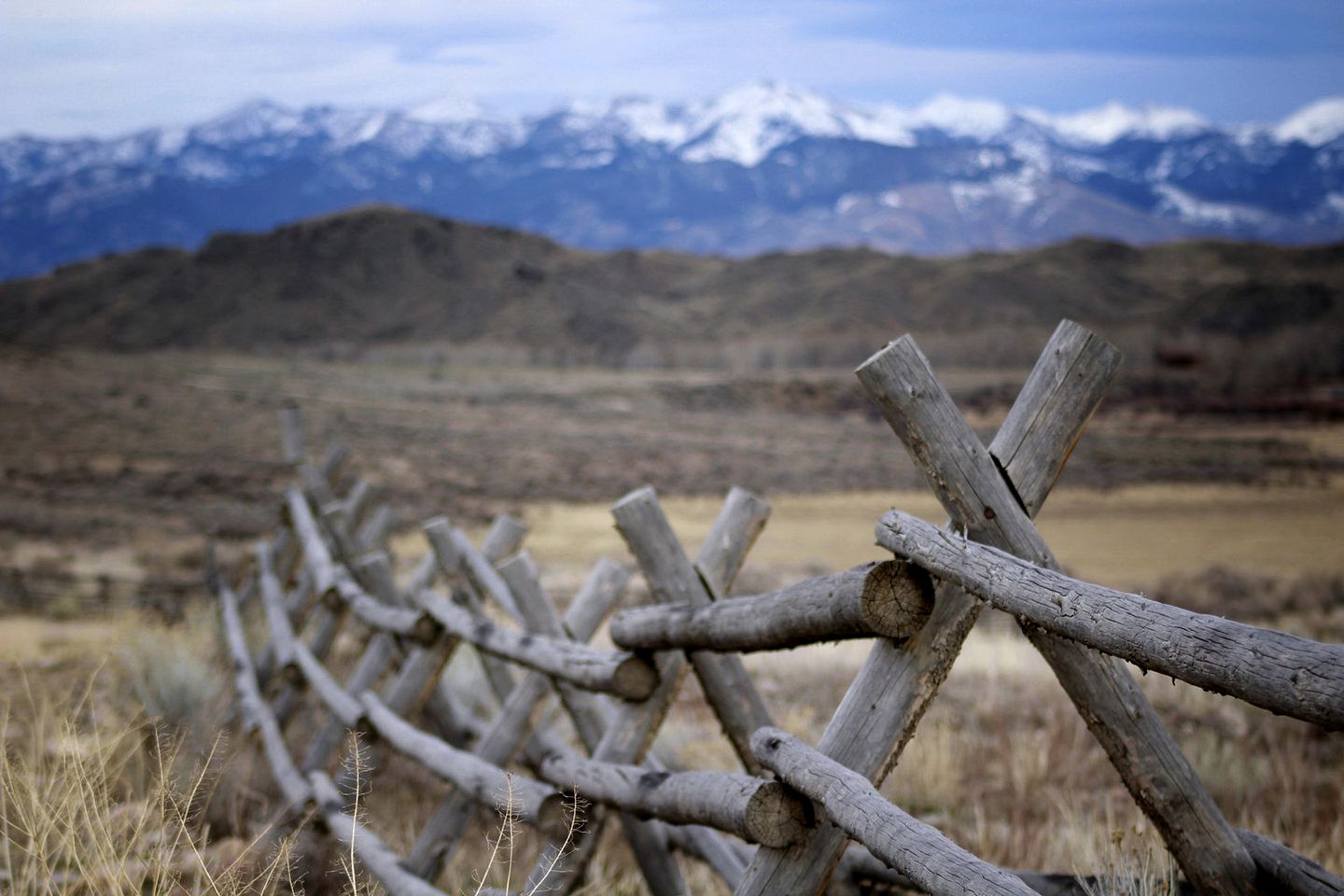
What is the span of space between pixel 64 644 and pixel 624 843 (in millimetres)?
5406

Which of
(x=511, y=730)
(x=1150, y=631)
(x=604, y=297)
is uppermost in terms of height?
(x=1150, y=631)

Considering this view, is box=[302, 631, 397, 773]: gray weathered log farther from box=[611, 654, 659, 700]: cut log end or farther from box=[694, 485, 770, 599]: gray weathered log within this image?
box=[694, 485, 770, 599]: gray weathered log

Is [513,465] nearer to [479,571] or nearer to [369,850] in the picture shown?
[479,571]

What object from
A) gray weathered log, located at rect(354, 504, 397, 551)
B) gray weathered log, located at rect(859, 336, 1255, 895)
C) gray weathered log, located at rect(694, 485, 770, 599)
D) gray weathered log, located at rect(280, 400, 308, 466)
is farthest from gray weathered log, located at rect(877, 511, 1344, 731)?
gray weathered log, located at rect(280, 400, 308, 466)

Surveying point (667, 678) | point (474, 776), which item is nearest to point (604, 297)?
point (474, 776)

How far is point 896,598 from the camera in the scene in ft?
6.62

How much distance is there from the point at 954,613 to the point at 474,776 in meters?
1.79

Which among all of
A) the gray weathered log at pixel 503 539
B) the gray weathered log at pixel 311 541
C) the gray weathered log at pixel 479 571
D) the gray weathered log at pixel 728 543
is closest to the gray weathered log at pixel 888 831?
the gray weathered log at pixel 728 543

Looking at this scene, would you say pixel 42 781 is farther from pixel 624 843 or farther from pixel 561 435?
pixel 561 435

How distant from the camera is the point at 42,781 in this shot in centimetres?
345

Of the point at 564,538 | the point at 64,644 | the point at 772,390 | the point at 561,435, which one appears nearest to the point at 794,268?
the point at 772,390

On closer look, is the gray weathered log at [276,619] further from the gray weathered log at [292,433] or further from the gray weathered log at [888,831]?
the gray weathered log at [888,831]

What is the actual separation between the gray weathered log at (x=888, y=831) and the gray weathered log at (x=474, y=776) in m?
0.70

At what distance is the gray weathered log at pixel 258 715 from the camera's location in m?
4.23
